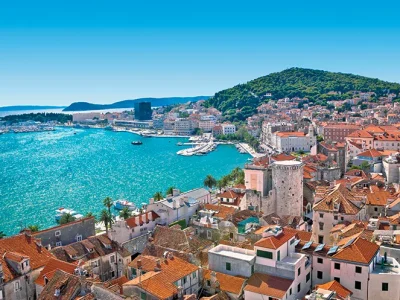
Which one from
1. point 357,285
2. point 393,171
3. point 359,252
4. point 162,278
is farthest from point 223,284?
point 393,171

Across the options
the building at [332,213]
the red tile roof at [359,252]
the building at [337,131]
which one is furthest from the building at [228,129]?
the red tile roof at [359,252]

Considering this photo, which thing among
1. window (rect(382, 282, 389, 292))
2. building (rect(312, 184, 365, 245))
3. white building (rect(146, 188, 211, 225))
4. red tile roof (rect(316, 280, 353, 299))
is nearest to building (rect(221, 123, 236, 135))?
white building (rect(146, 188, 211, 225))

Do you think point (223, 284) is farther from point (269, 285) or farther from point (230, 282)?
point (269, 285)

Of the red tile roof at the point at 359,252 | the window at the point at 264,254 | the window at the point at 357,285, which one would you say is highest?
the red tile roof at the point at 359,252

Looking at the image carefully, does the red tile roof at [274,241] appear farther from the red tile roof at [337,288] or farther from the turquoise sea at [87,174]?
the turquoise sea at [87,174]

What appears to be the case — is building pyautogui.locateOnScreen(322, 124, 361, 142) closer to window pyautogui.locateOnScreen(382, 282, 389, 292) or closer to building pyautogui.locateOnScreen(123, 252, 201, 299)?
window pyautogui.locateOnScreen(382, 282, 389, 292)

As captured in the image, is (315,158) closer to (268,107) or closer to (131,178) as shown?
(131,178)
